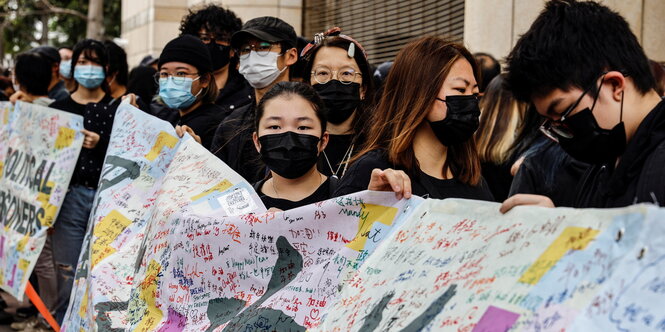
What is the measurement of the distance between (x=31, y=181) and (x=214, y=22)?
65.2 inches

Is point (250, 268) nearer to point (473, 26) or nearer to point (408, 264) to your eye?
point (408, 264)

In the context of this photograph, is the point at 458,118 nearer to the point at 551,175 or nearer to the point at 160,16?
the point at 551,175

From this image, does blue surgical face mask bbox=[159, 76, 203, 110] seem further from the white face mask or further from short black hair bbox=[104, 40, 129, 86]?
short black hair bbox=[104, 40, 129, 86]

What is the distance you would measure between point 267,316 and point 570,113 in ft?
4.26

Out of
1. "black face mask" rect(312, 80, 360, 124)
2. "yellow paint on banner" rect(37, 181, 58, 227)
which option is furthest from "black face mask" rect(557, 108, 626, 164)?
"yellow paint on banner" rect(37, 181, 58, 227)

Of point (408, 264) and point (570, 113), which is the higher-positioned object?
point (570, 113)

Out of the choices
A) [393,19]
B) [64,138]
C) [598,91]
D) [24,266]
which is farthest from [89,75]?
[393,19]

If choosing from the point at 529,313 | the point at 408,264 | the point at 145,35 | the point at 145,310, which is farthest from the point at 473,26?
the point at 145,35

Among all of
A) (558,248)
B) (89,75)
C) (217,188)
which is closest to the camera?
(558,248)

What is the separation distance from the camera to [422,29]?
12.1 m

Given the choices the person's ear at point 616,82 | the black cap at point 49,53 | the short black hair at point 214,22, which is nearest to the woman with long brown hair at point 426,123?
the person's ear at point 616,82

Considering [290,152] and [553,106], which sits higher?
[553,106]

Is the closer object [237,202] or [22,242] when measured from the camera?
[237,202]

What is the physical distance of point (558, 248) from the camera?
7.47 ft
